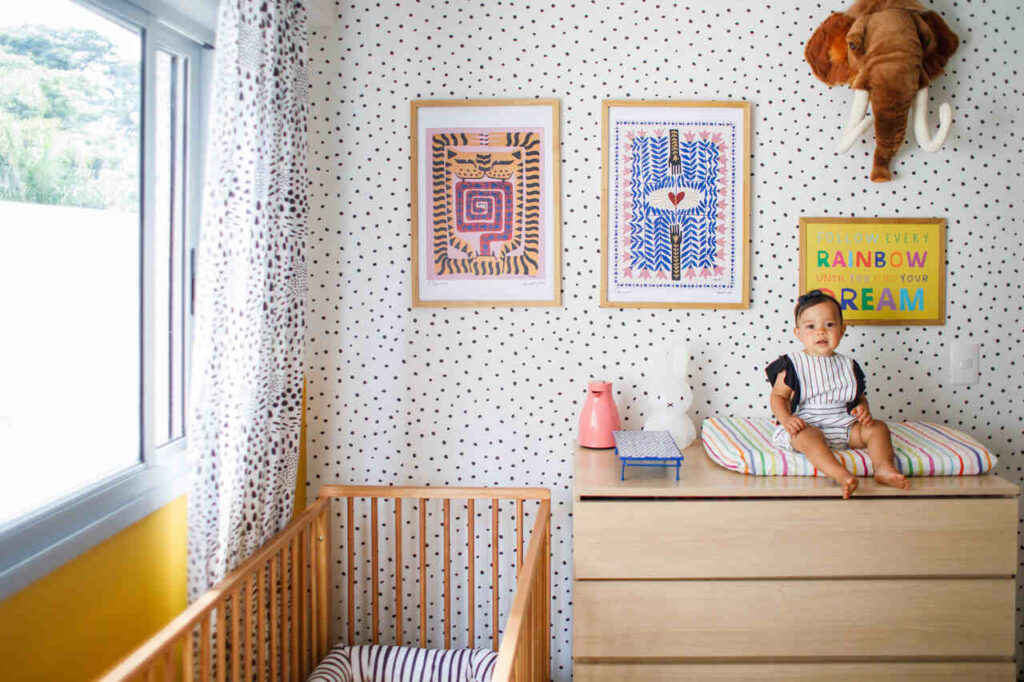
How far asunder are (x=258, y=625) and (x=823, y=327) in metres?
1.62

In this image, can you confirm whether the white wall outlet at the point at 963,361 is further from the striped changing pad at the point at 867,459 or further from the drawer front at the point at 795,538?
the drawer front at the point at 795,538

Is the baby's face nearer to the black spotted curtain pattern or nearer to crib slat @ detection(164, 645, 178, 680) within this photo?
the black spotted curtain pattern

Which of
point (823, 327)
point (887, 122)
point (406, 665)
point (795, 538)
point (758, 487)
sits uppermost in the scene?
point (887, 122)

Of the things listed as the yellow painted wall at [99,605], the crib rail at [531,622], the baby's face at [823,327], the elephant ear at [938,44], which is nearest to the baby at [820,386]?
the baby's face at [823,327]

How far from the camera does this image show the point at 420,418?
7.17 ft

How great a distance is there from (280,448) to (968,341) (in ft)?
6.81

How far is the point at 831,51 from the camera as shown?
200 centimetres

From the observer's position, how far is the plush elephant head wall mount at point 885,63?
6.15ft

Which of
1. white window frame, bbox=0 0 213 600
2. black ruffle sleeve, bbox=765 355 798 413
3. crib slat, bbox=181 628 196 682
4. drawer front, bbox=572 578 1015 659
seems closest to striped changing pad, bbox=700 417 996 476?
black ruffle sleeve, bbox=765 355 798 413

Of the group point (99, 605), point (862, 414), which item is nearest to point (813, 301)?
point (862, 414)

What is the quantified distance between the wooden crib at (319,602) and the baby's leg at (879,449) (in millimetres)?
848

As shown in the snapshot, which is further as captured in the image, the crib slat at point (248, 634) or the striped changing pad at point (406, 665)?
the striped changing pad at point (406, 665)

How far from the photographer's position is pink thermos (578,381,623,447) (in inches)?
78.2

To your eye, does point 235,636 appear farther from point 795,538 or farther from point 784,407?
point 784,407
